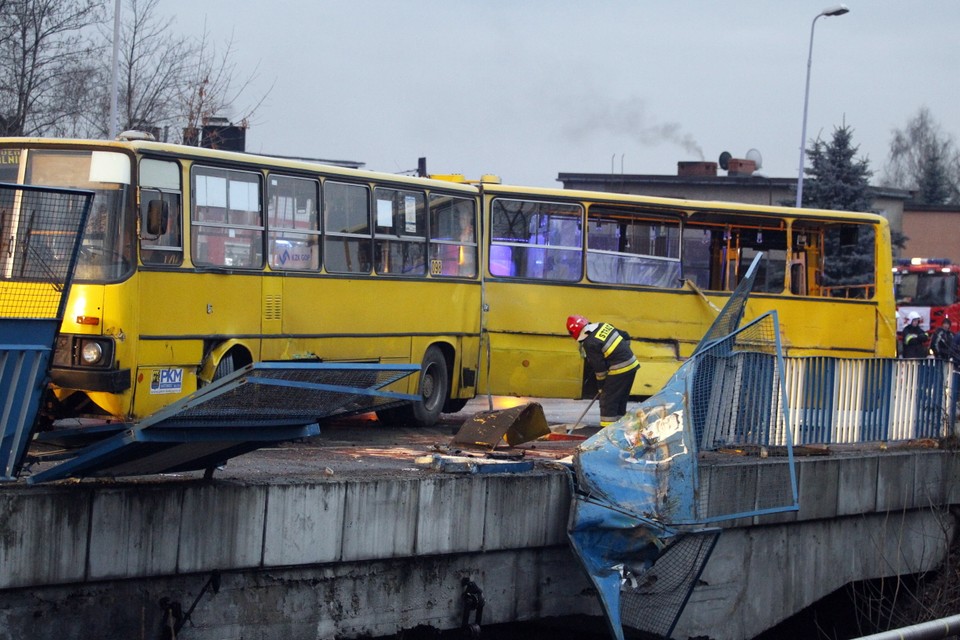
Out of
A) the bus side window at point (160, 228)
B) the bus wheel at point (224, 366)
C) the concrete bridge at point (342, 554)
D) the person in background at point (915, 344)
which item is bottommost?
the concrete bridge at point (342, 554)

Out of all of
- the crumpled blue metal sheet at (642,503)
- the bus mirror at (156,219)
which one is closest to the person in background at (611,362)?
the crumpled blue metal sheet at (642,503)

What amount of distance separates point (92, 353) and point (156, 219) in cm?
135

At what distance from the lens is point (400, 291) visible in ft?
49.9

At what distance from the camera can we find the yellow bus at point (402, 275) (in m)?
11.5

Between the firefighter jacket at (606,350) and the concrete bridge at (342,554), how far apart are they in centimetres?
306

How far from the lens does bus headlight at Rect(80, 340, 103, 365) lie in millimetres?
11148

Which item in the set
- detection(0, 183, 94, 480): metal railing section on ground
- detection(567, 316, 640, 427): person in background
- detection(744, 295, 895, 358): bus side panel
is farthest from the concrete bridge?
detection(744, 295, 895, 358): bus side panel

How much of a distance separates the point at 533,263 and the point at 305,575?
9.09 metres

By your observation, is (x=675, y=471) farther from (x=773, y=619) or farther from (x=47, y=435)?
(x=47, y=435)

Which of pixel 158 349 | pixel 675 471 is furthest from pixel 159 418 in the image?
pixel 158 349

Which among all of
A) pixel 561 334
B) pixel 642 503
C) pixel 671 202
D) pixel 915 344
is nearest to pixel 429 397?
pixel 561 334

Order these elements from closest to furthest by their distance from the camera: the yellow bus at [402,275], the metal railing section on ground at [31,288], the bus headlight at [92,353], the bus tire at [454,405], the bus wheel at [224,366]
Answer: the metal railing section on ground at [31,288] → the bus headlight at [92,353] → the yellow bus at [402,275] → the bus wheel at [224,366] → the bus tire at [454,405]

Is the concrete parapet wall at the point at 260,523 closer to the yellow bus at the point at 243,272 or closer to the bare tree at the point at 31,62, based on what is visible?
the yellow bus at the point at 243,272

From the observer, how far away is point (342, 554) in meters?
8.40
